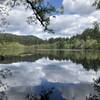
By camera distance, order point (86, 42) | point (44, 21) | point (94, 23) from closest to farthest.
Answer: point (44, 21)
point (94, 23)
point (86, 42)

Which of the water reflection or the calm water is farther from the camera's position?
the water reflection

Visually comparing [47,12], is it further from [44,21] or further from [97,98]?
[97,98]

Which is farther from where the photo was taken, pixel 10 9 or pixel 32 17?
pixel 32 17

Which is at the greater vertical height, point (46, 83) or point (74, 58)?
point (46, 83)

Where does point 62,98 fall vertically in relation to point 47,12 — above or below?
below

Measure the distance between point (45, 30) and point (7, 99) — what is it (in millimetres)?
6013

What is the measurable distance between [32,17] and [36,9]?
2.31ft

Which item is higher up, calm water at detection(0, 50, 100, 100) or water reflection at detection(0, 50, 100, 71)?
calm water at detection(0, 50, 100, 100)

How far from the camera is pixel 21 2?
1945 cm

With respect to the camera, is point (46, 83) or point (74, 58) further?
point (74, 58)

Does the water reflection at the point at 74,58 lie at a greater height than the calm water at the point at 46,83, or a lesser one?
lesser

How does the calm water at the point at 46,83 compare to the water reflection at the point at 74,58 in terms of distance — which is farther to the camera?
the water reflection at the point at 74,58

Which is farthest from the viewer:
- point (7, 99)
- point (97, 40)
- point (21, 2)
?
point (97, 40)

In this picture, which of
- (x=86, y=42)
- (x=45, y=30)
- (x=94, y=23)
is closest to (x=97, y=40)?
(x=86, y=42)
